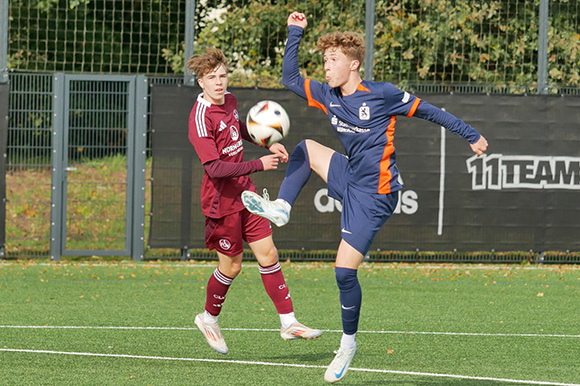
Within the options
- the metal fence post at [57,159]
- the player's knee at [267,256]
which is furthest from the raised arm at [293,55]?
the metal fence post at [57,159]

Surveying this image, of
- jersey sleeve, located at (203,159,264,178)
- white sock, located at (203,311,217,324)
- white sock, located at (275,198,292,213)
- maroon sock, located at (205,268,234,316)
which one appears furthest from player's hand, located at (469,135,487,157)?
white sock, located at (203,311,217,324)

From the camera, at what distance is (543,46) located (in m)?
13.7

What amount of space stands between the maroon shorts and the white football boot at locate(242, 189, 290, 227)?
Answer: 78 cm

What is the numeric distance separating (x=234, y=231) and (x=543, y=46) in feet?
27.4

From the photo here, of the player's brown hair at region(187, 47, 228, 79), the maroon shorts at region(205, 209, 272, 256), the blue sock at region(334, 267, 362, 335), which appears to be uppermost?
the player's brown hair at region(187, 47, 228, 79)

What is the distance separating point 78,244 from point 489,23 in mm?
7017

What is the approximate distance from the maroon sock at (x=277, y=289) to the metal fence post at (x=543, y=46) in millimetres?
8035

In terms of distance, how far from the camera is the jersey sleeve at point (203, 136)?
6645mm

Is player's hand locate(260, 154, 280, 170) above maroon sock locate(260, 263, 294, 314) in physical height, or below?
above

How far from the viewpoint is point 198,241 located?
13188 millimetres

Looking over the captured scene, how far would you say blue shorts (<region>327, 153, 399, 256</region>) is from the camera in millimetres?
5941

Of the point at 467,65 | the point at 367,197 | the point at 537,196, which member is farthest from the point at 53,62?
the point at 367,197

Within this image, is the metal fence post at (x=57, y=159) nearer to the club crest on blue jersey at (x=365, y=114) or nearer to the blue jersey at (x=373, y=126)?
the blue jersey at (x=373, y=126)

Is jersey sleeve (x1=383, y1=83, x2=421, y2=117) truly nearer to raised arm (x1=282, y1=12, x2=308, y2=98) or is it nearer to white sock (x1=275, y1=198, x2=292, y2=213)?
raised arm (x1=282, y1=12, x2=308, y2=98)
